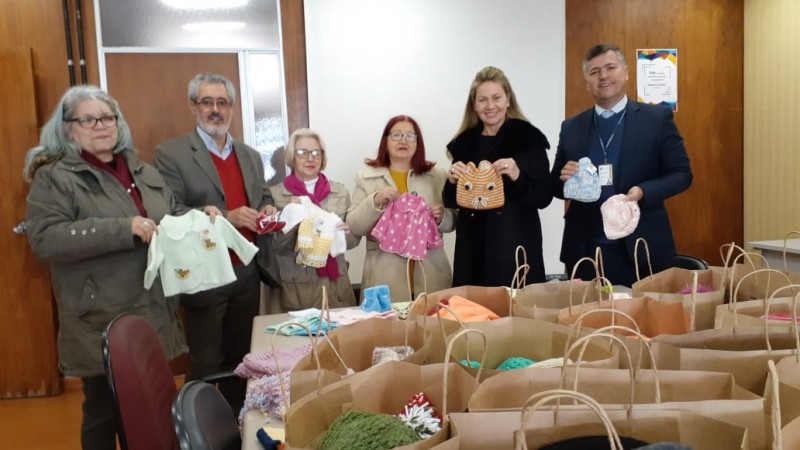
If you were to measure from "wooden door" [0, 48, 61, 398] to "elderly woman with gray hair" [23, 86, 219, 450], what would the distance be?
1.51 m

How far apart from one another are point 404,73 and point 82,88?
2.19 metres

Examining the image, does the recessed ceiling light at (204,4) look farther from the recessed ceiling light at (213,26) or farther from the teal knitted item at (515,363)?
the teal knitted item at (515,363)

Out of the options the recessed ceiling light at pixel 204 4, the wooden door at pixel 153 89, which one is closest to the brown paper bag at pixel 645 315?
the wooden door at pixel 153 89

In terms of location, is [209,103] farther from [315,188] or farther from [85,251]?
[85,251]

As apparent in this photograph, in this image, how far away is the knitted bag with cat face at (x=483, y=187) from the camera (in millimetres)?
2674

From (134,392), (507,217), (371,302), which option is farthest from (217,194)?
(134,392)

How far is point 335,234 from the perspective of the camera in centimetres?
272

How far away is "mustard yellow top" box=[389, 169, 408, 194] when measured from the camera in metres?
2.96

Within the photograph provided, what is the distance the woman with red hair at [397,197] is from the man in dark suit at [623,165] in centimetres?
58

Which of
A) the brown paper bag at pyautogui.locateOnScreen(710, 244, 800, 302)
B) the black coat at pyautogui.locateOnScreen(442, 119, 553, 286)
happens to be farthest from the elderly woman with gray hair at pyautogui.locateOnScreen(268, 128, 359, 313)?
the brown paper bag at pyautogui.locateOnScreen(710, 244, 800, 302)

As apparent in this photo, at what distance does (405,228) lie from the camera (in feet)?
9.04

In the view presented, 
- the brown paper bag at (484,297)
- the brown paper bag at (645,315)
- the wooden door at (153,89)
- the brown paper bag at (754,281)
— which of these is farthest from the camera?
the wooden door at (153,89)

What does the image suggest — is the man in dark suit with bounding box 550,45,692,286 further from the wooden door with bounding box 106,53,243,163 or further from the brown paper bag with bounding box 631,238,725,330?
the wooden door with bounding box 106,53,243,163

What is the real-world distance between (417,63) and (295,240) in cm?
181
